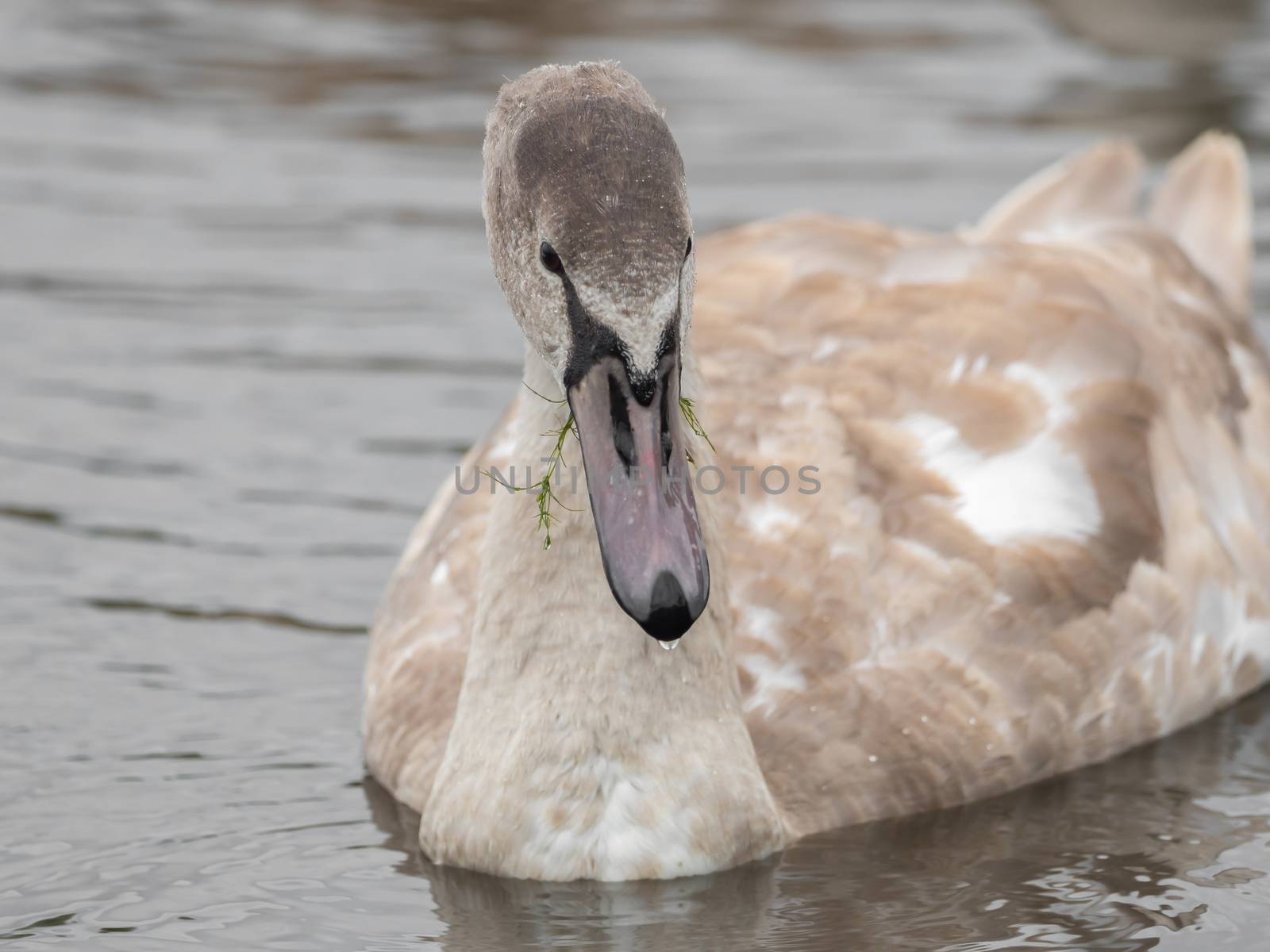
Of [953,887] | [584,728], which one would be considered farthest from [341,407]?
[953,887]

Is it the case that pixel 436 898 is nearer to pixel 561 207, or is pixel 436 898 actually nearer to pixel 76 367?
pixel 561 207

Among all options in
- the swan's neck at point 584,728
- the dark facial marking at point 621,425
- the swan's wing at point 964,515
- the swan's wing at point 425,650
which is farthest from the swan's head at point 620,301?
the swan's wing at point 425,650

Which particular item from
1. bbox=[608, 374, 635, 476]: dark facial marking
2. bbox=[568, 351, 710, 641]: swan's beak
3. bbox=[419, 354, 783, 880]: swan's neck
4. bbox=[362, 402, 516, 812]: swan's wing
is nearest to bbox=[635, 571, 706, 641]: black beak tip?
bbox=[568, 351, 710, 641]: swan's beak

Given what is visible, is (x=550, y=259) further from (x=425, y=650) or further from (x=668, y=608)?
(x=425, y=650)

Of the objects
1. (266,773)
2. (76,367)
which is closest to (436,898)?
(266,773)

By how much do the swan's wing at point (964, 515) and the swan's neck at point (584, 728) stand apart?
48 cm

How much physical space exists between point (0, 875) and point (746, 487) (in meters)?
2.36

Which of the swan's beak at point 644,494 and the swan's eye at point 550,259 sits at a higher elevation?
the swan's eye at point 550,259

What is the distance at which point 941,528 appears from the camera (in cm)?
720

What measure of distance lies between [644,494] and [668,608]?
0.29 m

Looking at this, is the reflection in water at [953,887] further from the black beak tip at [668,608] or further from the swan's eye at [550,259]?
the swan's eye at [550,259]

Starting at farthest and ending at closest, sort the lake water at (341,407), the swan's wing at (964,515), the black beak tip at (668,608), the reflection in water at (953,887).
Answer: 1. the swan's wing at (964,515)
2. the lake water at (341,407)
3. the reflection in water at (953,887)
4. the black beak tip at (668,608)

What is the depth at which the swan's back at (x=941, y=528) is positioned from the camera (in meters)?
6.88

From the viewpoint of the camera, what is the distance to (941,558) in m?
7.16
